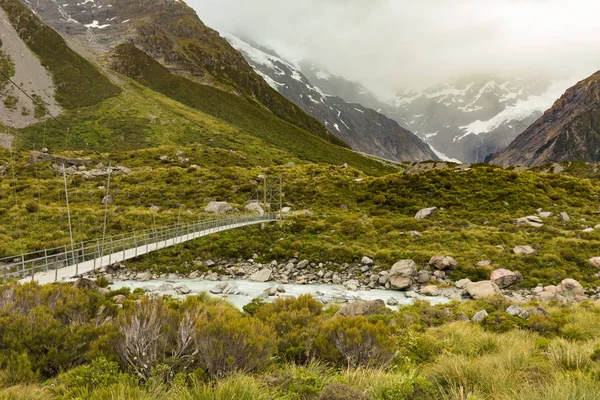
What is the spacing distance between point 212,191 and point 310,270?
2558cm

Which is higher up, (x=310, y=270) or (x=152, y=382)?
(x=152, y=382)

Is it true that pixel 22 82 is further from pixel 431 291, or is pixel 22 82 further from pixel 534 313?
pixel 534 313

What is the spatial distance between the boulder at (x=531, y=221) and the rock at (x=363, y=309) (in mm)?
21541

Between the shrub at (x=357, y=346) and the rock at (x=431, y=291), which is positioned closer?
the shrub at (x=357, y=346)

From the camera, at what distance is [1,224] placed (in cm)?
2655

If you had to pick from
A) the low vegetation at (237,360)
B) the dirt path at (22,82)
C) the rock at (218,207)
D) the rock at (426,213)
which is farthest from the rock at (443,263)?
the dirt path at (22,82)

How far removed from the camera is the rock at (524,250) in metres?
20.2

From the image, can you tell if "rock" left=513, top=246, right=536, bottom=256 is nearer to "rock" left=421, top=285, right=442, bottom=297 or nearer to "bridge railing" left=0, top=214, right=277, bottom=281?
"rock" left=421, top=285, right=442, bottom=297

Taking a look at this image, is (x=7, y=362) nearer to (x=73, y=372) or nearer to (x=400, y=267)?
(x=73, y=372)

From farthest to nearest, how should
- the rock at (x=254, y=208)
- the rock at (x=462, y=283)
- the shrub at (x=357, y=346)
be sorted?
the rock at (x=254, y=208)
the rock at (x=462, y=283)
the shrub at (x=357, y=346)

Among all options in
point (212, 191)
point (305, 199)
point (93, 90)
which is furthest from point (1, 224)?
point (93, 90)

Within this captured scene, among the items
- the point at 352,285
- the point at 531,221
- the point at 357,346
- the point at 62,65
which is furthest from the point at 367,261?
the point at 62,65

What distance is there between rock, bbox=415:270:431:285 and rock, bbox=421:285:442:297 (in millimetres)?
1173

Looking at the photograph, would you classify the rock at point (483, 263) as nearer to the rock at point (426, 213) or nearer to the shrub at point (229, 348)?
the rock at point (426, 213)
